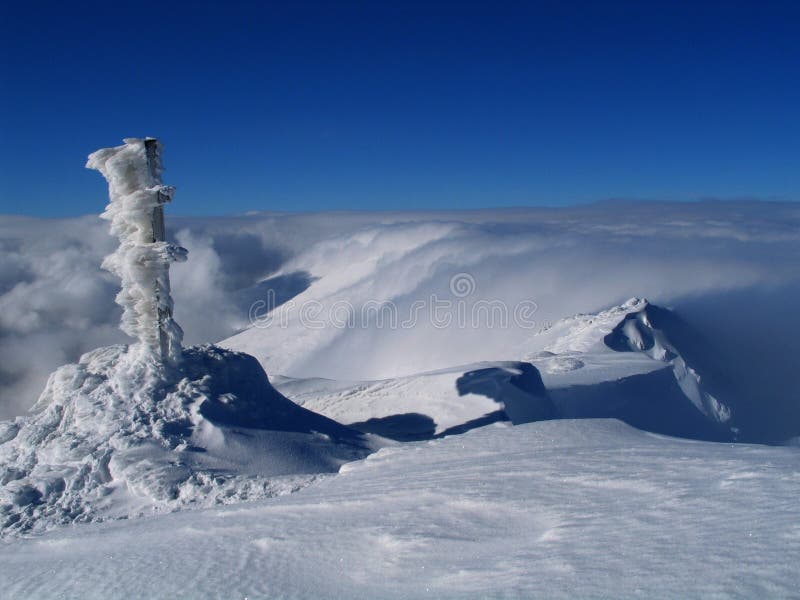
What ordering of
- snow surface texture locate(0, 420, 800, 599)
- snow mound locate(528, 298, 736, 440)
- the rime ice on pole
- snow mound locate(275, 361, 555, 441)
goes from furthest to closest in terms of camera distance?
snow mound locate(528, 298, 736, 440) < snow mound locate(275, 361, 555, 441) < the rime ice on pole < snow surface texture locate(0, 420, 800, 599)

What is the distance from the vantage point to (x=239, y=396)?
35.7 ft

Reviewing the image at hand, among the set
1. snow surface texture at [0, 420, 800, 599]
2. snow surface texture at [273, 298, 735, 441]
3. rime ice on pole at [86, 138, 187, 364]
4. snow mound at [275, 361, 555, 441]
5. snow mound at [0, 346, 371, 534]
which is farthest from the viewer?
snow surface texture at [273, 298, 735, 441]

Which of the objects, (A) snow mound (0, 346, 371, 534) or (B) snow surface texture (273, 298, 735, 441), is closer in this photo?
(A) snow mound (0, 346, 371, 534)

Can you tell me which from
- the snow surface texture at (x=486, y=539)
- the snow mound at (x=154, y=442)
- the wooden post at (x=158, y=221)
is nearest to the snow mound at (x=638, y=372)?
the snow mound at (x=154, y=442)

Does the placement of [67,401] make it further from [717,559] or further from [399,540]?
[717,559]

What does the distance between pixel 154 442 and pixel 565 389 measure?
36.6ft

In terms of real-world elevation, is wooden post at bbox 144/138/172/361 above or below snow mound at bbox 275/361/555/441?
above

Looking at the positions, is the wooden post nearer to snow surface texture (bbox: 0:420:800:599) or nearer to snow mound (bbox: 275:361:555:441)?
snow surface texture (bbox: 0:420:800:599)

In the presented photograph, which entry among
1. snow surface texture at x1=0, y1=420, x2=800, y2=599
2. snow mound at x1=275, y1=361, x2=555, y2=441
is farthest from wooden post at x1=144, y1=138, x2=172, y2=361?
snow mound at x1=275, y1=361, x2=555, y2=441

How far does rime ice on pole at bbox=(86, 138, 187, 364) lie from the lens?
34.1 ft

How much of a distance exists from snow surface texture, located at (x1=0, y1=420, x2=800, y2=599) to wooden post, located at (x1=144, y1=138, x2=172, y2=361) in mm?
4261

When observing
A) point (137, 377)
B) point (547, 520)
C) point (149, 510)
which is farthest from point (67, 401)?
point (547, 520)

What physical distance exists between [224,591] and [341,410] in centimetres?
1062

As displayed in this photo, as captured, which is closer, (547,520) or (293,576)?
(293,576)
